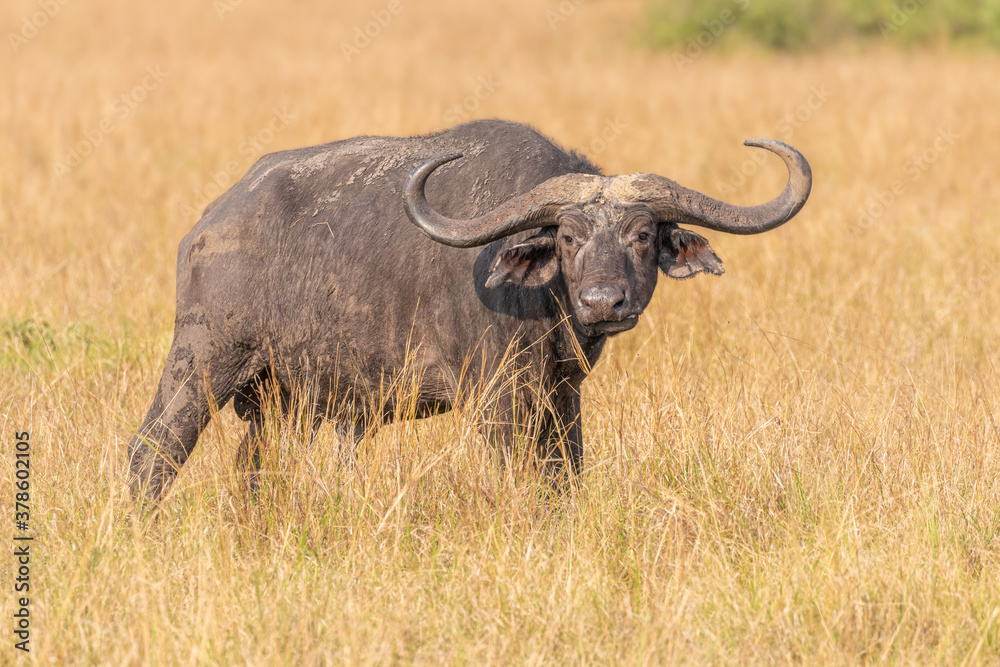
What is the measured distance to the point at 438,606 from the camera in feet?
12.9

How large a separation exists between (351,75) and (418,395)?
42.6ft

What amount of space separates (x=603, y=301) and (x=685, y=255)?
28.5 inches

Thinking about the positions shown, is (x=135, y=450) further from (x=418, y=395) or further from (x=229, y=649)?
(x=229, y=649)

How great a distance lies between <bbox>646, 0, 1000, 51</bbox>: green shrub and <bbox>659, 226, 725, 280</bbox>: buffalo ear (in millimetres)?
20947

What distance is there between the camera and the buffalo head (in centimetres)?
473

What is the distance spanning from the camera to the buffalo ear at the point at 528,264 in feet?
15.8

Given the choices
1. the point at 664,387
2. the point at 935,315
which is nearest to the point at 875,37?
the point at 935,315
